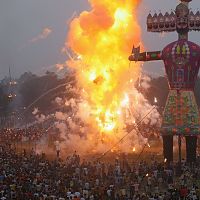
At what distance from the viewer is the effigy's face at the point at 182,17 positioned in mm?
28688

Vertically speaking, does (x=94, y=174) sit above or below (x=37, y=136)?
below

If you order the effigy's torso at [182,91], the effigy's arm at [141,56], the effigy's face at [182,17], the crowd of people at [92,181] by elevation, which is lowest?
the crowd of people at [92,181]

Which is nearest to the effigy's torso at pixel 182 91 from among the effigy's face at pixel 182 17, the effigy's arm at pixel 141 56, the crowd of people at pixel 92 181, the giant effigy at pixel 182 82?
the giant effigy at pixel 182 82

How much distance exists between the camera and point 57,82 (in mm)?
83625

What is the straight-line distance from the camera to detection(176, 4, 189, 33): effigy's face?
28.7 meters

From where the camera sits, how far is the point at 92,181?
23.7 metres

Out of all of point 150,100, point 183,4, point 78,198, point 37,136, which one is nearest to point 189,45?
point 183,4

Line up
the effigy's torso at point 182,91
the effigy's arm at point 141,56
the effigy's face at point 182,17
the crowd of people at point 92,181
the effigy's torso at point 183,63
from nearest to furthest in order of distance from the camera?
the crowd of people at point 92,181 < the effigy's torso at point 182,91 < the effigy's torso at point 183,63 < the effigy's face at point 182,17 < the effigy's arm at point 141,56

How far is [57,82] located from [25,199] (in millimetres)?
64187

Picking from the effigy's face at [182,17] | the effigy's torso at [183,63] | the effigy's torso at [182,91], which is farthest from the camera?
the effigy's face at [182,17]

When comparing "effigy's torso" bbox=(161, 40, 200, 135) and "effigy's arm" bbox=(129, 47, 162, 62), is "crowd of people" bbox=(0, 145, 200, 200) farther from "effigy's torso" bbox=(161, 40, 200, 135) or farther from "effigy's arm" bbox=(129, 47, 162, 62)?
"effigy's arm" bbox=(129, 47, 162, 62)

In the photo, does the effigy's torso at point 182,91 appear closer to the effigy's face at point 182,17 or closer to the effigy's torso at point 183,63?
the effigy's torso at point 183,63

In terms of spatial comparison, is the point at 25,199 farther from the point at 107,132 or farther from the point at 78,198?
the point at 107,132

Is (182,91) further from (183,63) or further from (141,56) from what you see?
(141,56)
